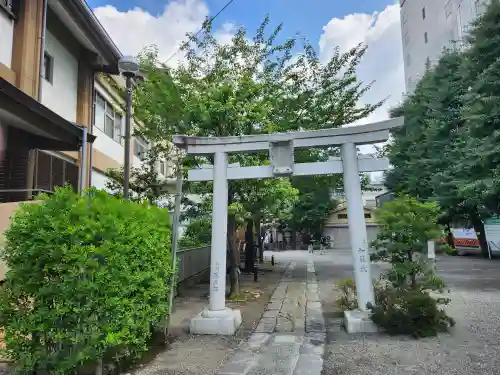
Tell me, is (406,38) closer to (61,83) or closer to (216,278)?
(61,83)

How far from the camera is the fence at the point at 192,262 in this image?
1136 cm

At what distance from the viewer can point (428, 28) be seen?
32469mm

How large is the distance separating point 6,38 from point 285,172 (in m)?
7.61

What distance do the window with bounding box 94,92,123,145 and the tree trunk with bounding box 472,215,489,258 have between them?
1975cm

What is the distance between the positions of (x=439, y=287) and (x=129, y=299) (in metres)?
4.97

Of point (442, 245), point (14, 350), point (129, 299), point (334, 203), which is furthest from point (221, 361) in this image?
point (334, 203)

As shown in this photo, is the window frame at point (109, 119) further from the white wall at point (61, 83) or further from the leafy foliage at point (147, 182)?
the leafy foliage at point (147, 182)

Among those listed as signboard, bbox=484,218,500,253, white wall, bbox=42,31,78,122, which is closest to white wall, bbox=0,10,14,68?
white wall, bbox=42,31,78,122

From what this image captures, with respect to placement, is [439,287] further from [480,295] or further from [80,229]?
[80,229]

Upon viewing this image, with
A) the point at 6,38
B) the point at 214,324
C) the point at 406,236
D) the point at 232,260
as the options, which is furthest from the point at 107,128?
the point at 406,236

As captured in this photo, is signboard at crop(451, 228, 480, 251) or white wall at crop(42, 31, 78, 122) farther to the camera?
signboard at crop(451, 228, 480, 251)

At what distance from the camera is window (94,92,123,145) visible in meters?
14.3

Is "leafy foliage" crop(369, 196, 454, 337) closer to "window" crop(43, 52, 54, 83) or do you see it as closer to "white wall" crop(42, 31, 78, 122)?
"white wall" crop(42, 31, 78, 122)

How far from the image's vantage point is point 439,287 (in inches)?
255
